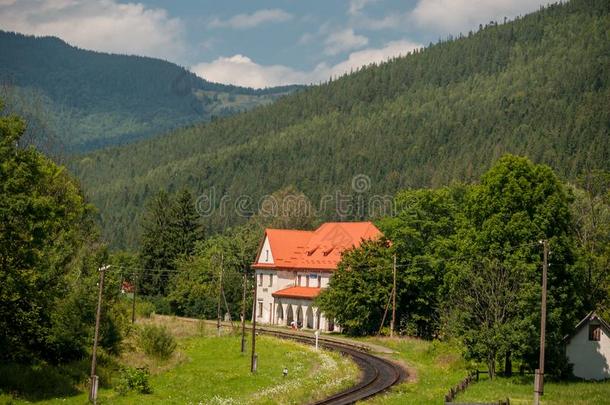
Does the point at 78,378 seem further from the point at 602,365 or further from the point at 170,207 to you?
the point at 170,207

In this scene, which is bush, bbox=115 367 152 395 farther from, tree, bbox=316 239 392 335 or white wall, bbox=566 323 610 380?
tree, bbox=316 239 392 335

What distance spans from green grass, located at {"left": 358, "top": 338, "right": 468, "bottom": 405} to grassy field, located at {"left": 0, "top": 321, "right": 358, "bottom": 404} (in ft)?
11.3

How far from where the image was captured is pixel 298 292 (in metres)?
→ 89.2

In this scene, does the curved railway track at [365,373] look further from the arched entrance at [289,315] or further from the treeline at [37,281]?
the arched entrance at [289,315]

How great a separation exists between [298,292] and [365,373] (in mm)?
40271

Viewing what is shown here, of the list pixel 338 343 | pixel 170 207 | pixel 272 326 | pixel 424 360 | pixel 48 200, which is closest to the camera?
pixel 48 200

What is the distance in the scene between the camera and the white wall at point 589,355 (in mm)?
51000

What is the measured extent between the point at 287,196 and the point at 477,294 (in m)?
113

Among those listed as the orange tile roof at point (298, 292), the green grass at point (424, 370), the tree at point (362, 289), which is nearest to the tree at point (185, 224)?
the orange tile roof at point (298, 292)

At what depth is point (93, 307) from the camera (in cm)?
4762

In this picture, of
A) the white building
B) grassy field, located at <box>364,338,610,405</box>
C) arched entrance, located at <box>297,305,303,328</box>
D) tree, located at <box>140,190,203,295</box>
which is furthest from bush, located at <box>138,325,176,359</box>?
tree, located at <box>140,190,203,295</box>

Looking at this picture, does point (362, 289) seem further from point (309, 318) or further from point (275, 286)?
point (275, 286)

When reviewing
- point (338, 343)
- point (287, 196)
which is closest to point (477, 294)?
point (338, 343)

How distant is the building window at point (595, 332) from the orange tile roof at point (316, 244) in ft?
126
